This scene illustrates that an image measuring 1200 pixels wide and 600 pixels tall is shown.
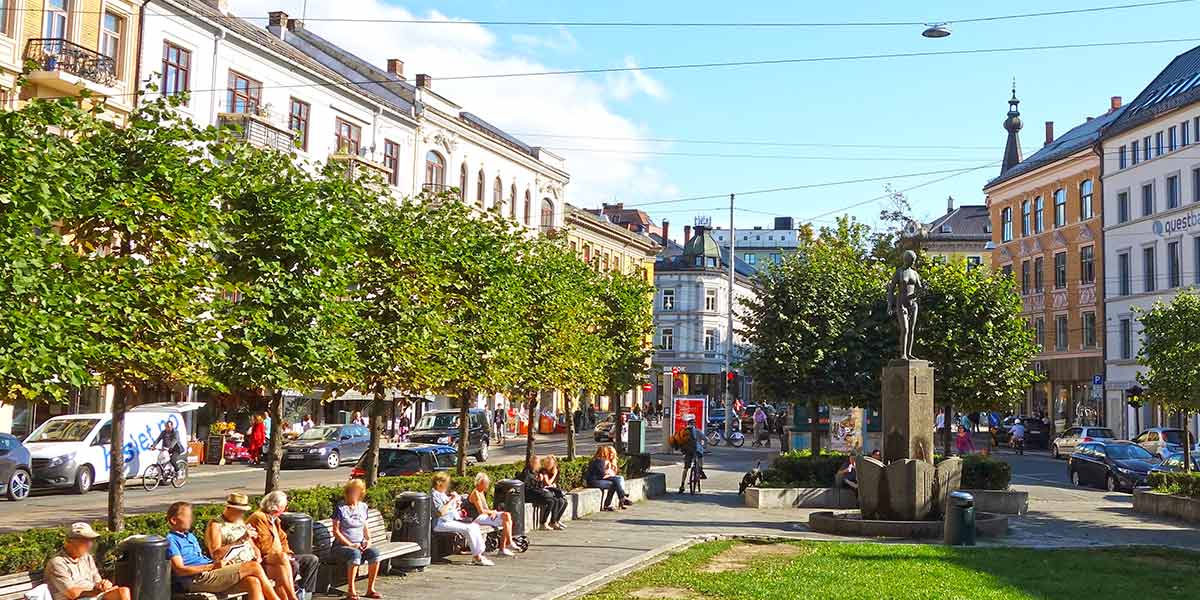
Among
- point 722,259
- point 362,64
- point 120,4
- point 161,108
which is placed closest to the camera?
point 161,108

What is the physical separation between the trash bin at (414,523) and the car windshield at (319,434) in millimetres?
25707

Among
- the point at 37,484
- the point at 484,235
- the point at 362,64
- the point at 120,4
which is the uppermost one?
the point at 362,64

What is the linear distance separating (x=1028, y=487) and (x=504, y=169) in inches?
1372

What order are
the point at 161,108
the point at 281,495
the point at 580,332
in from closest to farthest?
the point at 281,495
the point at 161,108
the point at 580,332

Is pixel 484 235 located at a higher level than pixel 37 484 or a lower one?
higher

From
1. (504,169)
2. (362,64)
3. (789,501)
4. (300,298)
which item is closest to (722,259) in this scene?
(504,169)

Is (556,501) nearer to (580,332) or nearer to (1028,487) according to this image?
(580,332)

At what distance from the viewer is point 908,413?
20609mm

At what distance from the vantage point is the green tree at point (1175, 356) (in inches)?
1021

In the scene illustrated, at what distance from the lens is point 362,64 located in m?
54.2

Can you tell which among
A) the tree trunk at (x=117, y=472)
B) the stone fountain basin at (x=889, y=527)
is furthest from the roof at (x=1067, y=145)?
the tree trunk at (x=117, y=472)

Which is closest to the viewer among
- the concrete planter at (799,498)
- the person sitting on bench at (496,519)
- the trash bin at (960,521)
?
the person sitting on bench at (496,519)

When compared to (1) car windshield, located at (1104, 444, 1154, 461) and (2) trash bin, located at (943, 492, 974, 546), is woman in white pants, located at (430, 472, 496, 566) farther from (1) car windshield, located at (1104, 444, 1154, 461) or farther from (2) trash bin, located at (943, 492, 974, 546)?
(1) car windshield, located at (1104, 444, 1154, 461)

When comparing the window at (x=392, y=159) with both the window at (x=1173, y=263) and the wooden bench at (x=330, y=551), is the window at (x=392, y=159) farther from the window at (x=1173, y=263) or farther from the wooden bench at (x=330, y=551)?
the wooden bench at (x=330, y=551)
